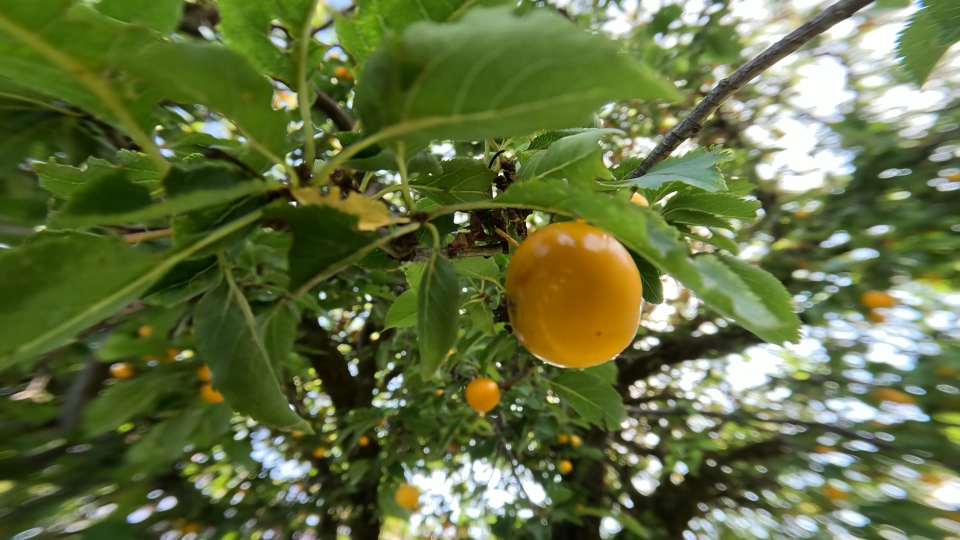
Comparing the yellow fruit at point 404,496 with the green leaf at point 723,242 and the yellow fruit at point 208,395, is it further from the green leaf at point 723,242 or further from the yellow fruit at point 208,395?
the green leaf at point 723,242

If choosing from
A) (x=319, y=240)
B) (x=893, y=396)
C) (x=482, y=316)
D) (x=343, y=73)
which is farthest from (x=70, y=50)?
(x=893, y=396)

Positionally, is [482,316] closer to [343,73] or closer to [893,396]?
[343,73]

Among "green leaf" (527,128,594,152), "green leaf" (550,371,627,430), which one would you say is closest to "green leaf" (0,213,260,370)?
"green leaf" (527,128,594,152)

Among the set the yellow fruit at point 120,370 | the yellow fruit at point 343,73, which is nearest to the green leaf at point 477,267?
the yellow fruit at point 120,370

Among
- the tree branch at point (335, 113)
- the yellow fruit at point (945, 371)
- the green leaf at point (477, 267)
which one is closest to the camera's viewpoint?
the green leaf at point (477, 267)

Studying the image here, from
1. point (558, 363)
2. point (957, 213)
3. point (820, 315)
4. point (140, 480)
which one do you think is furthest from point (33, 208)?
point (957, 213)

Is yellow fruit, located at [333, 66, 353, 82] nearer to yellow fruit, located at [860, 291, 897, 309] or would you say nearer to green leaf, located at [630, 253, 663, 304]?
green leaf, located at [630, 253, 663, 304]
